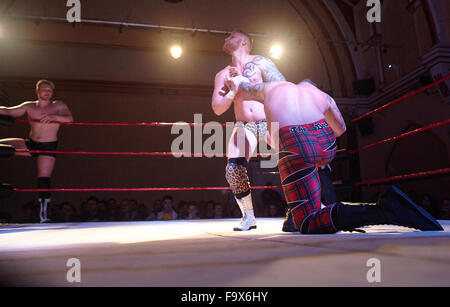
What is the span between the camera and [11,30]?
266 inches

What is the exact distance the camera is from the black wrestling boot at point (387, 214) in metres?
1.24

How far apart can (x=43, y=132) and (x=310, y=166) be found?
2.89 m

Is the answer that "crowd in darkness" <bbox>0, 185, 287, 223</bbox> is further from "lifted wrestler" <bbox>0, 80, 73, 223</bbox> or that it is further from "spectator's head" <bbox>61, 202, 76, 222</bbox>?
"lifted wrestler" <bbox>0, 80, 73, 223</bbox>

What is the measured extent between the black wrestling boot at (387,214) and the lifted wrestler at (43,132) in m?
2.87

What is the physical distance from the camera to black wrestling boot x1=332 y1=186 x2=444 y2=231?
1.24 metres

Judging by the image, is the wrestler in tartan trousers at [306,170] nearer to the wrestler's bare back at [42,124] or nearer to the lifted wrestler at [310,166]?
the lifted wrestler at [310,166]

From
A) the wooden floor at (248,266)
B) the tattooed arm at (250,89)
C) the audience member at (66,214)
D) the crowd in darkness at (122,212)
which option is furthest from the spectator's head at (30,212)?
the wooden floor at (248,266)

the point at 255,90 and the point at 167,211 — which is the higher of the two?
the point at 255,90

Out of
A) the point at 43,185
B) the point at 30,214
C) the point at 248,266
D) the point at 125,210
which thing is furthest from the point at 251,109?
the point at 30,214

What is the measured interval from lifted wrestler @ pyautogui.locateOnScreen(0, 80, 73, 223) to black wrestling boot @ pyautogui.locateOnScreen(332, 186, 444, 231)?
2.87m

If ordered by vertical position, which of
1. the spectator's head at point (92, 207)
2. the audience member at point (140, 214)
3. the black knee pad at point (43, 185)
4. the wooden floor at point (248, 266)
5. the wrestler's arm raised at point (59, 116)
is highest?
the wrestler's arm raised at point (59, 116)

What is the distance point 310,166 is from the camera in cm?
145

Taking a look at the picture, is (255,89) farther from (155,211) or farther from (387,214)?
(155,211)
